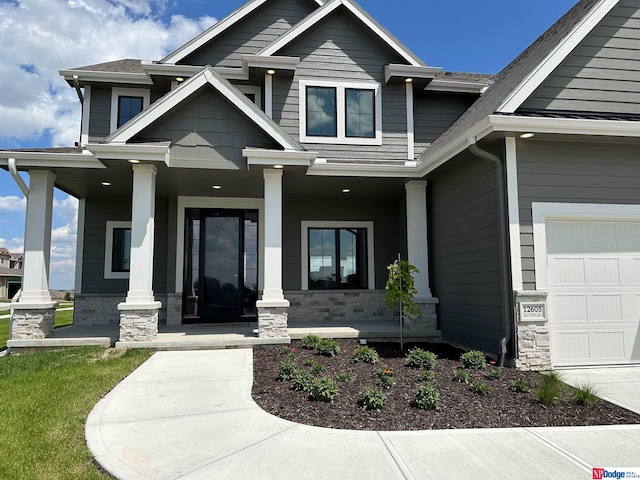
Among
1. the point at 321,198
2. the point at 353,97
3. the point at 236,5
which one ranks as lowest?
the point at 321,198

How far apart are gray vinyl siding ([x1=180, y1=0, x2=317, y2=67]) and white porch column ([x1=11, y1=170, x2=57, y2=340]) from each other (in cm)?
462

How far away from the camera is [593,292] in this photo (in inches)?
267

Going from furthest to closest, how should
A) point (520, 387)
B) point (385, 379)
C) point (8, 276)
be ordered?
point (8, 276) < point (385, 379) < point (520, 387)

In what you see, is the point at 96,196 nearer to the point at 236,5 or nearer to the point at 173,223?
the point at 173,223

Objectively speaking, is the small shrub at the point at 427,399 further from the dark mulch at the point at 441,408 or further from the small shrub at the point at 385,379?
the small shrub at the point at 385,379

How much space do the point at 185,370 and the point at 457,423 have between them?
398 centimetres

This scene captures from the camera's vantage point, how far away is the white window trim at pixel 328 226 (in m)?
11.1

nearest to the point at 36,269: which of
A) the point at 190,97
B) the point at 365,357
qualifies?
the point at 190,97

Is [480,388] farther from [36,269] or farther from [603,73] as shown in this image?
[36,269]

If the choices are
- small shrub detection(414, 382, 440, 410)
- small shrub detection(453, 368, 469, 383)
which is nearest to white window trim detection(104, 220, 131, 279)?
small shrub detection(453, 368, 469, 383)

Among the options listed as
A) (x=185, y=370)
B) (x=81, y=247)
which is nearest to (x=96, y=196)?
(x=81, y=247)

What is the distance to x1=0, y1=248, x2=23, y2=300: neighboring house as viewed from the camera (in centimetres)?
4631

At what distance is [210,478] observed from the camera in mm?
3004

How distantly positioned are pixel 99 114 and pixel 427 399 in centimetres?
1013
